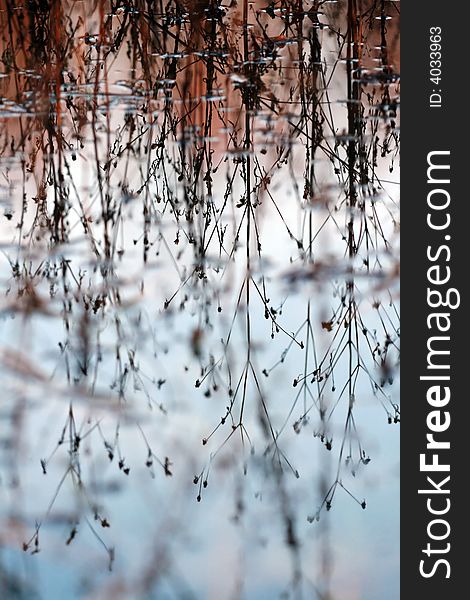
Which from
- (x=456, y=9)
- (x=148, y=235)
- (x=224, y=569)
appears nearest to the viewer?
(x=224, y=569)

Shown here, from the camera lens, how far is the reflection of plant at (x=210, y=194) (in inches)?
58.4

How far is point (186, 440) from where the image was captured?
1.45 meters

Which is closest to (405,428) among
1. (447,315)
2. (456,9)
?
(447,315)

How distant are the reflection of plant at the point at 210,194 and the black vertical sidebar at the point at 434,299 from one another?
0.23 feet

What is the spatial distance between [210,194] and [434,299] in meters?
0.44

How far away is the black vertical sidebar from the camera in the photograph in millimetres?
1353

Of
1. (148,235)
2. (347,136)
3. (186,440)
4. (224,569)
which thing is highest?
(347,136)

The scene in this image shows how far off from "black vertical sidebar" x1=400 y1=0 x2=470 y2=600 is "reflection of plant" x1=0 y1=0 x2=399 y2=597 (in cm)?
7

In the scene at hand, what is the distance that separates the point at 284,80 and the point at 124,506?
2.63ft

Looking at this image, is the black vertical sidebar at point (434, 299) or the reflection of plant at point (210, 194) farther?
the reflection of plant at point (210, 194)

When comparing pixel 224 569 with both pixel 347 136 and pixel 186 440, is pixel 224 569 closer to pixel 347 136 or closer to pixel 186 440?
pixel 186 440

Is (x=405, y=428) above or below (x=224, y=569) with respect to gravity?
above

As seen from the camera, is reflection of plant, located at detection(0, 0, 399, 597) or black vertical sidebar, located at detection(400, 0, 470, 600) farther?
reflection of plant, located at detection(0, 0, 399, 597)

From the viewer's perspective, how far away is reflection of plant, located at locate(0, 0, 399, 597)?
1.48m
